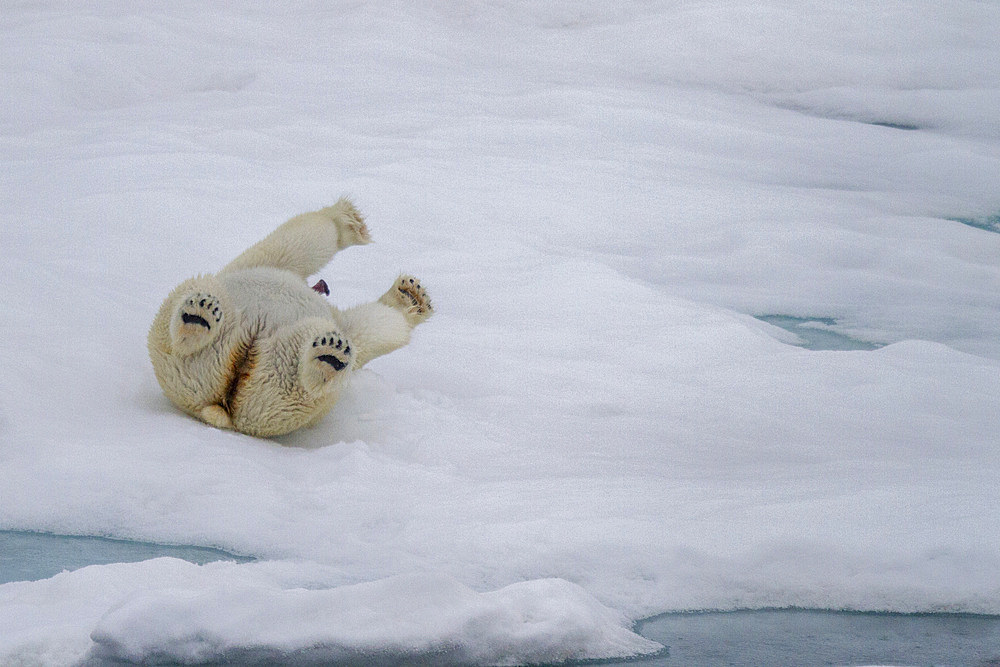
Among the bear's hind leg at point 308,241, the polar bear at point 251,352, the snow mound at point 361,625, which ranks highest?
the bear's hind leg at point 308,241

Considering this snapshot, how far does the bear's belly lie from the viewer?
139 inches

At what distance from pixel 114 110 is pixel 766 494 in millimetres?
6986

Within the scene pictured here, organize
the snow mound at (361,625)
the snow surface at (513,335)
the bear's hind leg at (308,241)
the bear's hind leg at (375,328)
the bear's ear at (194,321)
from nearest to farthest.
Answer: the snow mound at (361,625) < the snow surface at (513,335) < the bear's ear at (194,321) < the bear's hind leg at (375,328) < the bear's hind leg at (308,241)

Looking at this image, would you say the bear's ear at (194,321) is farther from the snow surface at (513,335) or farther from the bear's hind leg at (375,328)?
the bear's hind leg at (375,328)

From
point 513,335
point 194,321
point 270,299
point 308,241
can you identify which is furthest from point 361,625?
point 513,335

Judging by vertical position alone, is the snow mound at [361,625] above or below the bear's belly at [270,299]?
below

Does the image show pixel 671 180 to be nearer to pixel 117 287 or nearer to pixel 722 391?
pixel 722 391

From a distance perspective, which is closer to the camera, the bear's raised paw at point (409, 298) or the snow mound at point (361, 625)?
the snow mound at point (361, 625)

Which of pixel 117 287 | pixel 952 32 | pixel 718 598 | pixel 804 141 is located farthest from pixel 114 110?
pixel 952 32

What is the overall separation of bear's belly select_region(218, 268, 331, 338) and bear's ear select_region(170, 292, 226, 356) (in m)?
0.19

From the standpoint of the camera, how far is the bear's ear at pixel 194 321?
10.7 feet

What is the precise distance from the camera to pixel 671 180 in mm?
7379

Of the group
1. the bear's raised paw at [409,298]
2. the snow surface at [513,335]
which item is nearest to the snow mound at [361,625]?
the snow surface at [513,335]

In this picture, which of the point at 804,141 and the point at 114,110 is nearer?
the point at 114,110
